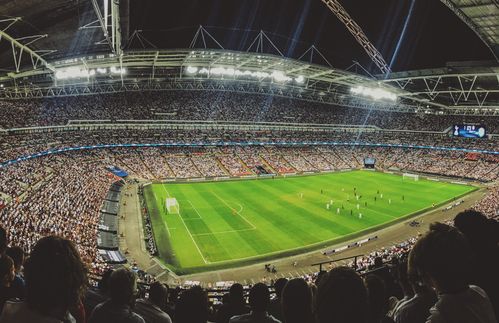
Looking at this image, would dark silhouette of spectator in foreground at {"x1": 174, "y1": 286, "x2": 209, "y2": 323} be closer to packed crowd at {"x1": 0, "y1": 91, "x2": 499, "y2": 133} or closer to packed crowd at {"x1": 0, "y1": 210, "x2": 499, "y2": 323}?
packed crowd at {"x1": 0, "y1": 210, "x2": 499, "y2": 323}

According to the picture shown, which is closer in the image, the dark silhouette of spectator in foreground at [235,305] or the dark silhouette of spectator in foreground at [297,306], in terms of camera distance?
the dark silhouette of spectator in foreground at [297,306]

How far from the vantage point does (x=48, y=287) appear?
257 centimetres

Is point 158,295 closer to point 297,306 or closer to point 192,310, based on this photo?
point 192,310

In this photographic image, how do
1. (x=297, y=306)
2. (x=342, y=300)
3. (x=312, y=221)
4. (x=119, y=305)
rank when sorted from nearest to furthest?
(x=342, y=300) < (x=297, y=306) < (x=119, y=305) < (x=312, y=221)

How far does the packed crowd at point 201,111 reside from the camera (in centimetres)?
5987

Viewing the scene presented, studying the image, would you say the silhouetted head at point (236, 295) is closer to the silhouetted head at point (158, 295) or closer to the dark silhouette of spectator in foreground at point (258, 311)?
the silhouetted head at point (158, 295)

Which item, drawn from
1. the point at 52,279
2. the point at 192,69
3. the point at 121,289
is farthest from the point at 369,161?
the point at 52,279

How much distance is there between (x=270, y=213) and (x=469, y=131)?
41.0 m

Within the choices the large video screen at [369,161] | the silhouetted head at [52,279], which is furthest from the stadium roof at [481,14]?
the large video screen at [369,161]

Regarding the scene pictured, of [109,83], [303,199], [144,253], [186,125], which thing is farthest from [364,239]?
[186,125]

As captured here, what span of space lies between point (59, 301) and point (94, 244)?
86.0 feet

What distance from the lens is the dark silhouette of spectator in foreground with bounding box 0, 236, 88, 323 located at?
256 cm

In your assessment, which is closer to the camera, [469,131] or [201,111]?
[469,131]

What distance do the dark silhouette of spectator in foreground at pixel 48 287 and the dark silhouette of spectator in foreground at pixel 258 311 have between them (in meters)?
2.10
